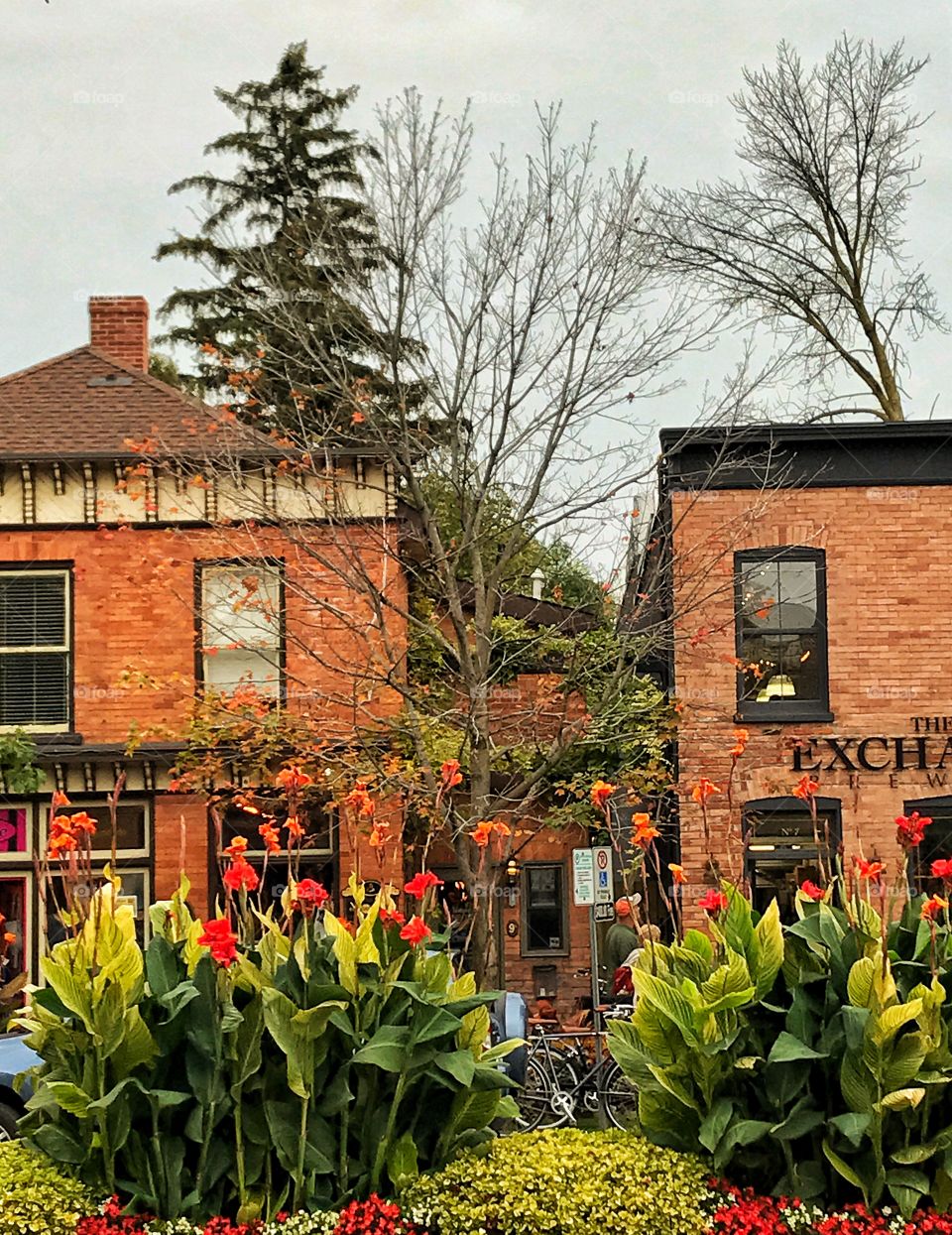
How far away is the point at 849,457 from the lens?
18.8 m

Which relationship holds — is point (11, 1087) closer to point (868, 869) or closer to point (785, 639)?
point (868, 869)

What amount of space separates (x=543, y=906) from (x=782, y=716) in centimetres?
589

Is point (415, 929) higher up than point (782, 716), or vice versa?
point (782, 716)

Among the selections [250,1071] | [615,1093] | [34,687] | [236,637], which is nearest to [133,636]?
[34,687]

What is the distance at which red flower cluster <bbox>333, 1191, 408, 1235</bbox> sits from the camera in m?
6.95

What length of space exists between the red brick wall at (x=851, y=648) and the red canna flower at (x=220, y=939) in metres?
11.6

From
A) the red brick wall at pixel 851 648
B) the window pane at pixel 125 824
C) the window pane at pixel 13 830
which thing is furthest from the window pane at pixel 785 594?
the window pane at pixel 13 830

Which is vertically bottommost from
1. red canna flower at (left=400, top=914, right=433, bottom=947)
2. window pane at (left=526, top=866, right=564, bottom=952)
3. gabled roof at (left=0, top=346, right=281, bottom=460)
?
window pane at (left=526, top=866, right=564, bottom=952)

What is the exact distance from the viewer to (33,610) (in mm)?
19828

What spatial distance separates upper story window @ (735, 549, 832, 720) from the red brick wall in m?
0.13

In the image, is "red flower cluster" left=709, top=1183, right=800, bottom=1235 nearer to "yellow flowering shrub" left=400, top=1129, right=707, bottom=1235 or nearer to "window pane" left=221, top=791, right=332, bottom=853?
"yellow flowering shrub" left=400, top=1129, right=707, bottom=1235

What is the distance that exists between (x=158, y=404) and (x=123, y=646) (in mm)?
3416

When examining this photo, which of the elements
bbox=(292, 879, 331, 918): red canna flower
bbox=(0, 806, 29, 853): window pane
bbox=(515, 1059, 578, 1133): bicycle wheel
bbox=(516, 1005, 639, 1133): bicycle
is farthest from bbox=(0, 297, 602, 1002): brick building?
bbox=(292, 879, 331, 918): red canna flower

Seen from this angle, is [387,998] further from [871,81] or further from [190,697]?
[871,81]
